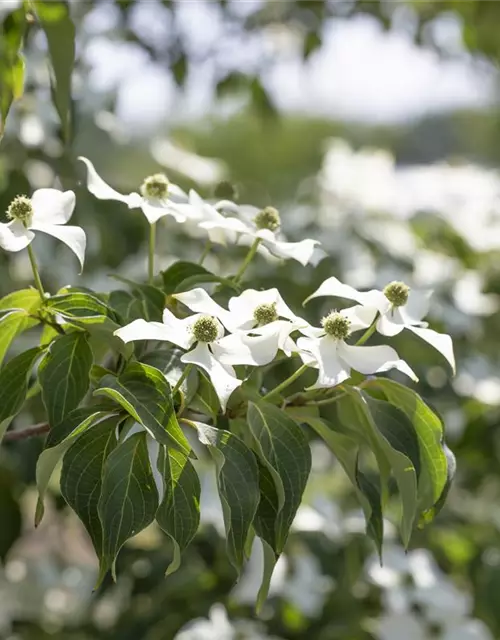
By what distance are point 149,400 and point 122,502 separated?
57 millimetres

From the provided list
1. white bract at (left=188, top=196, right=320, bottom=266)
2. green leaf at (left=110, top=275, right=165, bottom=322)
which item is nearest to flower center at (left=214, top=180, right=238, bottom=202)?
white bract at (left=188, top=196, right=320, bottom=266)

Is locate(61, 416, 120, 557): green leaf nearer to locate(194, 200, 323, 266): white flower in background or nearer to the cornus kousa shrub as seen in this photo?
the cornus kousa shrub

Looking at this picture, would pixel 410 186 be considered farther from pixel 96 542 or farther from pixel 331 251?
pixel 96 542

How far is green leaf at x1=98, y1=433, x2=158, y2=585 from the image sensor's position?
1.67 feet

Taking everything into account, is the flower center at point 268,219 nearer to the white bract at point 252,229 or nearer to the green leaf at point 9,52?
the white bract at point 252,229

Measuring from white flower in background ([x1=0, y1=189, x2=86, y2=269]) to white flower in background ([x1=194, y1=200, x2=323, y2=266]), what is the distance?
0.33ft

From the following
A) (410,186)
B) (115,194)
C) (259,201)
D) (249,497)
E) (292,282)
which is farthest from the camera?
(410,186)

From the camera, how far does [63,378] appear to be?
575mm

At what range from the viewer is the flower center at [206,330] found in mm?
553

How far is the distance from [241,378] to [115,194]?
189 millimetres

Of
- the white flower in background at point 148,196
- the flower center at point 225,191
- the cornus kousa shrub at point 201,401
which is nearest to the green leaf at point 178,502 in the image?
the cornus kousa shrub at point 201,401

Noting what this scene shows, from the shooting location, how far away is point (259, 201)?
157 centimetres

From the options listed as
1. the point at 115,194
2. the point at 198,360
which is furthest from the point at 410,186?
the point at 198,360

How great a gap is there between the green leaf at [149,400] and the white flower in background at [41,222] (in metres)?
0.09
